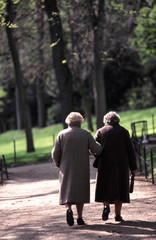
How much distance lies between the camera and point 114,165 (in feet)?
30.5

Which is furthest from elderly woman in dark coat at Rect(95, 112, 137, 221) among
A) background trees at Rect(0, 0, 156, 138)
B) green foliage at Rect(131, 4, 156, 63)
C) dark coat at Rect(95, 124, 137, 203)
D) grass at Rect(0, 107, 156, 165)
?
green foliage at Rect(131, 4, 156, 63)

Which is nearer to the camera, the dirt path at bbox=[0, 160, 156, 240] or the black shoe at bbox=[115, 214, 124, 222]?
the dirt path at bbox=[0, 160, 156, 240]

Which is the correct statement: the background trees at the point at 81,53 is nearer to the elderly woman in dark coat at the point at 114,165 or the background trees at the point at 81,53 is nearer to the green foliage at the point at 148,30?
the green foliage at the point at 148,30

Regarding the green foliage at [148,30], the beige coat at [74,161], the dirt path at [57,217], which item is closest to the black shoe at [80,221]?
the dirt path at [57,217]

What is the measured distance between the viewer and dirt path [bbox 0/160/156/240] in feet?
27.1

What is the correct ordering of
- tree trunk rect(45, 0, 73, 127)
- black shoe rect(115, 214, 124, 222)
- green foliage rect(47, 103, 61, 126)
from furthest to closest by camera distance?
green foliage rect(47, 103, 61, 126) < tree trunk rect(45, 0, 73, 127) < black shoe rect(115, 214, 124, 222)

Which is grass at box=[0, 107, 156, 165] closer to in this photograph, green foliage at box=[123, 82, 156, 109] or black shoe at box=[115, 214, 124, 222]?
green foliage at box=[123, 82, 156, 109]

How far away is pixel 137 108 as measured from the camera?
49219 mm

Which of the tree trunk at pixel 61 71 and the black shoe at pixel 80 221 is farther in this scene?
the tree trunk at pixel 61 71

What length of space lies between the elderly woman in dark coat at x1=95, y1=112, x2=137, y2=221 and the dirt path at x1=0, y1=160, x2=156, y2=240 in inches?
15.1

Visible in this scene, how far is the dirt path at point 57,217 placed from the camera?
27.1 ft

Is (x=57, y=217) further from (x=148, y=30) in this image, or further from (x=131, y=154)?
(x=148, y=30)

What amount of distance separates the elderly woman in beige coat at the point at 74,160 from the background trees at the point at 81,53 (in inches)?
208

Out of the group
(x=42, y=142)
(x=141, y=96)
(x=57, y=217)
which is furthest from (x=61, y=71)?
(x=141, y=96)
